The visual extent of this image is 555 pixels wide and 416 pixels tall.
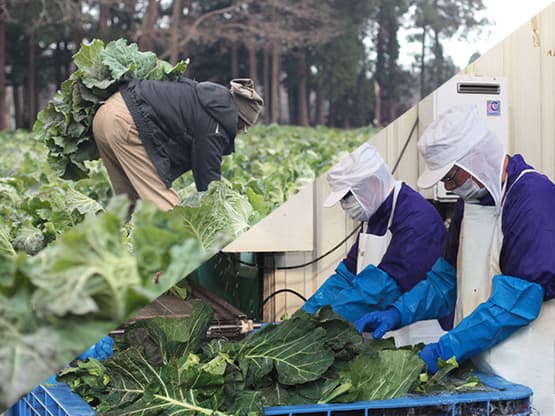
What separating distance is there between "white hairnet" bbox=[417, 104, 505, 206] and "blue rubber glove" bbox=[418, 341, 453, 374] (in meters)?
0.39

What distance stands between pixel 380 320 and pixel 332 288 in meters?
0.40

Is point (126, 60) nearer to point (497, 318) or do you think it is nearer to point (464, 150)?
point (464, 150)

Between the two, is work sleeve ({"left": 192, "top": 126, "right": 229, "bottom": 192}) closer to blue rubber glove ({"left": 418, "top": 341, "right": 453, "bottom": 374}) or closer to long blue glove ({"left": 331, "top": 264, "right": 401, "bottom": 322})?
long blue glove ({"left": 331, "top": 264, "right": 401, "bottom": 322})

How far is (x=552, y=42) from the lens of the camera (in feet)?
8.26

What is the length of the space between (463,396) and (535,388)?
410 mm

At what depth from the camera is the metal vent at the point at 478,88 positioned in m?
2.63

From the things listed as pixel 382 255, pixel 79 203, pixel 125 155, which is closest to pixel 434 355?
pixel 382 255

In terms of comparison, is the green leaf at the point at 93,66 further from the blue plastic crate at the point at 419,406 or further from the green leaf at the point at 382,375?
the green leaf at the point at 382,375

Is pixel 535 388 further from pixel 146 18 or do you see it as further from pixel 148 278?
pixel 146 18

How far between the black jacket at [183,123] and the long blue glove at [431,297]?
2.21 ft

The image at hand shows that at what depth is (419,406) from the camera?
5.20ft

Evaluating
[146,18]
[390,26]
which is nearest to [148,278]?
[146,18]

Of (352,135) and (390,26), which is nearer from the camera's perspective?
(390,26)

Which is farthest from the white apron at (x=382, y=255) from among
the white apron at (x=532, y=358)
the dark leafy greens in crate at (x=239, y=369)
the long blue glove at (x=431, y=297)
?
the dark leafy greens in crate at (x=239, y=369)
